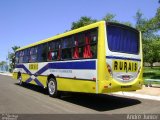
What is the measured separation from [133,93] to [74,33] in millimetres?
5439

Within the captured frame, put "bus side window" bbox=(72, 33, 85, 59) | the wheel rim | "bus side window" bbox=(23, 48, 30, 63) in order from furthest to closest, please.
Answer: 1. "bus side window" bbox=(23, 48, 30, 63)
2. the wheel rim
3. "bus side window" bbox=(72, 33, 85, 59)

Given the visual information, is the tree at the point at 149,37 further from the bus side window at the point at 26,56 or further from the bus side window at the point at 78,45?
the bus side window at the point at 78,45

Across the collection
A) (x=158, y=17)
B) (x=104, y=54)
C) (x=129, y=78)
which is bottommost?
(x=129, y=78)

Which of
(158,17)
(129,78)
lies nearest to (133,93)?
(129,78)

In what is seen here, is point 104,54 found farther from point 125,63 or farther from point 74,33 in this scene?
point 74,33

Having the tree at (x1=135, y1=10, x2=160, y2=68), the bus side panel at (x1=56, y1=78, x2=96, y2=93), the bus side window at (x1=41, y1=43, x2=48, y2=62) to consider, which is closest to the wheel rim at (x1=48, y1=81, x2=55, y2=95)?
the bus side panel at (x1=56, y1=78, x2=96, y2=93)

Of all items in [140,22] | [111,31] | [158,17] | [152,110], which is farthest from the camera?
[140,22]

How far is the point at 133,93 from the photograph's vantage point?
15.5m

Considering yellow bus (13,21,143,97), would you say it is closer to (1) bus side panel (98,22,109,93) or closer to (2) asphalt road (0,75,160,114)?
(1) bus side panel (98,22,109,93)

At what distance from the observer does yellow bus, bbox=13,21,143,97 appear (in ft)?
34.8

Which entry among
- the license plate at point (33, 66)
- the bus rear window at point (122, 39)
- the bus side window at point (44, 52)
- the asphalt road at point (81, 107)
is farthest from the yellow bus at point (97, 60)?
the license plate at point (33, 66)

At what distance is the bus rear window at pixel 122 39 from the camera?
10969mm

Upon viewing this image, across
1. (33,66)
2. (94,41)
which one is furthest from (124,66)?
(33,66)

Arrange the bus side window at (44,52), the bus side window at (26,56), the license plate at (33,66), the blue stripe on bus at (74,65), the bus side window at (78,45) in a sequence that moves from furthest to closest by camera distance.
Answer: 1. the bus side window at (26,56)
2. the license plate at (33,66)
3. the bus side window at (44,52)
4. the bus side window at (78,45)
5. the blue stripe on bus at (74,65)
